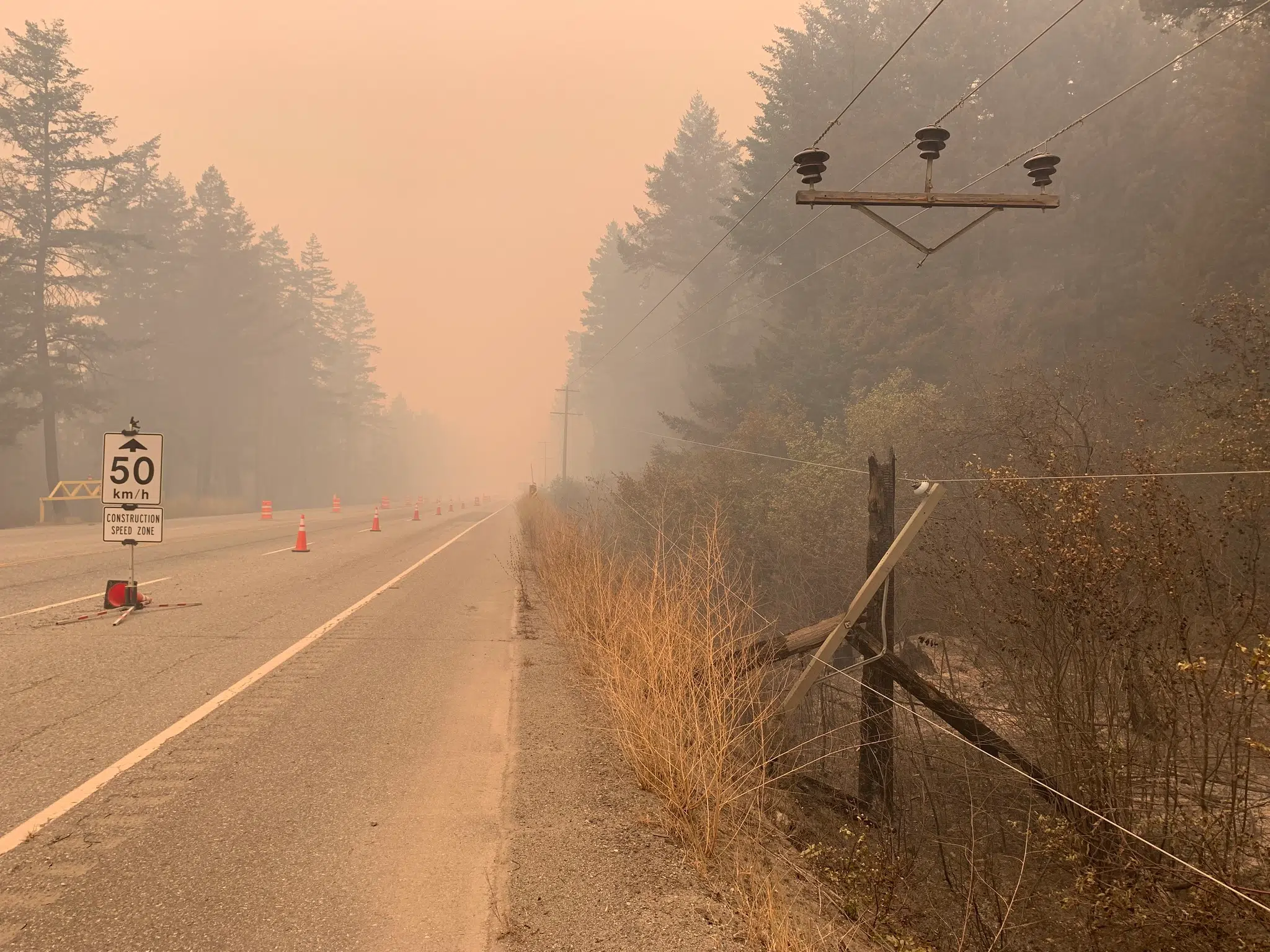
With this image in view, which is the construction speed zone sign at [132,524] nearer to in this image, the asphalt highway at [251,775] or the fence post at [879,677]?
the asphalt highway at [251,775]

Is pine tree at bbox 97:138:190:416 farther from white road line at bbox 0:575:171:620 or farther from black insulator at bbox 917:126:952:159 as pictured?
black insulator at bbox 917:126:952:159

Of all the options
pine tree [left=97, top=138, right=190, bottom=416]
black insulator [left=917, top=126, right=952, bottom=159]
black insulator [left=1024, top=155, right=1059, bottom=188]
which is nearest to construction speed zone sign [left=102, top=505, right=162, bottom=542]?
black insulator [left=917, top=126, right=952, bottom=159]

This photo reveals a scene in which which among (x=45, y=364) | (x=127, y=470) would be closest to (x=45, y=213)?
(x=45, y=364)

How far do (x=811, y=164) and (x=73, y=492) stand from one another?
44612 millimetres

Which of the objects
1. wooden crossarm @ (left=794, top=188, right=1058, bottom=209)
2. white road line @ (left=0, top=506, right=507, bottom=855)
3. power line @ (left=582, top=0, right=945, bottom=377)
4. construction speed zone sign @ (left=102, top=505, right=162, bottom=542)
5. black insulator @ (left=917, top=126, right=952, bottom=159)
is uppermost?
power line @ (left=582, top=0, right=945, bottom=377)

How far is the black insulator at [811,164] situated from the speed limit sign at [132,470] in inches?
337

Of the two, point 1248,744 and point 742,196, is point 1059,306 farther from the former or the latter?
point 1248,744

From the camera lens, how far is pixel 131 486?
9812 mm

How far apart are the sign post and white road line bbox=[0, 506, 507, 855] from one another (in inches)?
116

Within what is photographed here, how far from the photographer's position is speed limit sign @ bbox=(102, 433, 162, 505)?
9.75 meters

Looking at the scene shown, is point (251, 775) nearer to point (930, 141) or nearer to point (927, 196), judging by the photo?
point (927, 196)

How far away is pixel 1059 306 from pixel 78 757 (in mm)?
22735

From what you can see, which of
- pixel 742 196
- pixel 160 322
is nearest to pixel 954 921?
pixel 742 196

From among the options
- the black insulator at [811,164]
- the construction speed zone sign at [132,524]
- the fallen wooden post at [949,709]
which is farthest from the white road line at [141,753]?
the black insulator at [811,164]
